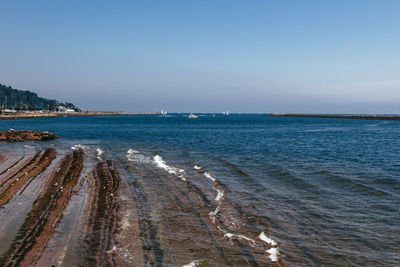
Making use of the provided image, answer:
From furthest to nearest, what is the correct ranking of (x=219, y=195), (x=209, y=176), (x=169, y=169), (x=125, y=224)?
(x=169, y=169) → (x=209, y=176) → (x=219, y=195) → (x=125, y=224)

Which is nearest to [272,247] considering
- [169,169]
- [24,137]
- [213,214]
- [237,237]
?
[237,237]

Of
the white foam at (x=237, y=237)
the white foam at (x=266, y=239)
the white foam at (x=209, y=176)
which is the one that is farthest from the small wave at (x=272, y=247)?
the white foam at (x=209, y=176)

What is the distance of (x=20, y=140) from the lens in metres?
38.9

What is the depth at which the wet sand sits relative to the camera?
7.43m

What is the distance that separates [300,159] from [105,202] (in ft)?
62.1

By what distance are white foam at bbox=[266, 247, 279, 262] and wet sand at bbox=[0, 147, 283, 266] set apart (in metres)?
0.03

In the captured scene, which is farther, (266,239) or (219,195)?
(219,195)

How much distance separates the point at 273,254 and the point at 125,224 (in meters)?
5.06

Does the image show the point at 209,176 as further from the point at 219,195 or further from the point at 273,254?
the point at 273,254

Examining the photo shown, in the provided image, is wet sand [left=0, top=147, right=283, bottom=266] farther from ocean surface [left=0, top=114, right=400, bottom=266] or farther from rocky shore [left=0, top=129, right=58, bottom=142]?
rocky shore [left=0, top=129, right=58, bottom=142]

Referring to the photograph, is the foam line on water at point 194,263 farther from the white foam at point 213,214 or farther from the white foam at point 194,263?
the white foam at point 213,214

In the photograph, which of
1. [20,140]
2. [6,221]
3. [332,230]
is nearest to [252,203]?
[332,230]

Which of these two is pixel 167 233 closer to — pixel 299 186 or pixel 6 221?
pixel 6 221

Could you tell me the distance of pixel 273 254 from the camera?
309 inches
